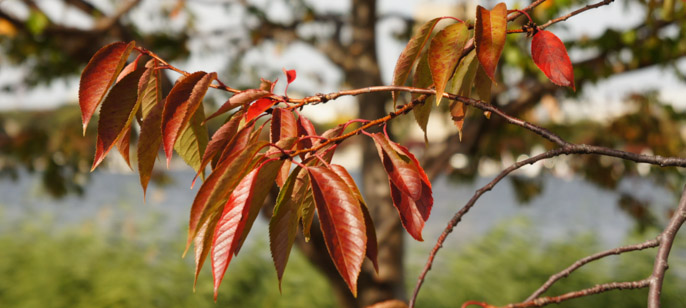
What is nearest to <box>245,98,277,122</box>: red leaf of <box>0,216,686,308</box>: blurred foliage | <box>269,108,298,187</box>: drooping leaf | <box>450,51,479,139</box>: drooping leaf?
<box>269,108,298,187</box>: drooping leaf

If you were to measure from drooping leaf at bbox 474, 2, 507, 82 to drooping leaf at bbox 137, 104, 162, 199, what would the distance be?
335mm

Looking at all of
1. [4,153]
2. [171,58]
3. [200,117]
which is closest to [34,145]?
[4,153]

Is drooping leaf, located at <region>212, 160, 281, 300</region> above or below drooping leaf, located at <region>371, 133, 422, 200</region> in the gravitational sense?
below

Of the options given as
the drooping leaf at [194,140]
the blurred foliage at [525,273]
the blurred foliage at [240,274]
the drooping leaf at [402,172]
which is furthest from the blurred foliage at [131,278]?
the drooping leaf at [402,172]

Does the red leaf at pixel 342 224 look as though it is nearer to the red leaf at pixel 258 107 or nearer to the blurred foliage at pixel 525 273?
the red leaf at pixel 258 107

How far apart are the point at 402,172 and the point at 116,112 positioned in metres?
0.31

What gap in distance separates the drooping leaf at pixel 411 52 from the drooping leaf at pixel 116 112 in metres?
0.29

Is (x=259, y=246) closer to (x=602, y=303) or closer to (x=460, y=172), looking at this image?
(x=460, y=172)

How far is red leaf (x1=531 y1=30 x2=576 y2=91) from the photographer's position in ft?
1.92

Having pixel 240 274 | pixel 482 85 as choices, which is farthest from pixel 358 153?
pixel 482 85

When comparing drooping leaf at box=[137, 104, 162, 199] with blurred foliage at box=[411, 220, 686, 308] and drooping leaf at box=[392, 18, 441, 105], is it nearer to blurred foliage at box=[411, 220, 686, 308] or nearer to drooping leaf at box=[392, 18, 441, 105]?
drooping leaf at box=[392, 18, 441, 105]

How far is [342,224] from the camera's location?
1.78 feet

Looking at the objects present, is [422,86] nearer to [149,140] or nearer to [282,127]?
[282,127]

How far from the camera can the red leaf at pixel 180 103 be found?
0.59m
